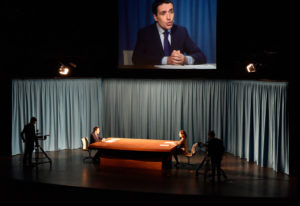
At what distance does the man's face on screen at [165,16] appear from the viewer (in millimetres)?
11843

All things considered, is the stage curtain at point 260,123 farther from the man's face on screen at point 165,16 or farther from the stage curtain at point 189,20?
the man's face on screen at point 165,16

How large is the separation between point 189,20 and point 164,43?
1.06m

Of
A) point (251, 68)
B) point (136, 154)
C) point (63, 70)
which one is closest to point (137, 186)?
point (136, 154)

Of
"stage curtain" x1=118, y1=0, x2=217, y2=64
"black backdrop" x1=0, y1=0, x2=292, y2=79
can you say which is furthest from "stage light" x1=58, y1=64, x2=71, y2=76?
"stage curtain" x1=118, y1=0, x2=217, y2=64

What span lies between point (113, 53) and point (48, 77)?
2.26 m

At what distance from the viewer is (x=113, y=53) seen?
12.4m

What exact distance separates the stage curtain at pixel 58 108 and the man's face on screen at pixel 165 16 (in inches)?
124

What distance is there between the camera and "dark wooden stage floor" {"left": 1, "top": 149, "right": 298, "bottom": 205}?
25.8ft

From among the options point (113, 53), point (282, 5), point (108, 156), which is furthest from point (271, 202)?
point (113, 53)

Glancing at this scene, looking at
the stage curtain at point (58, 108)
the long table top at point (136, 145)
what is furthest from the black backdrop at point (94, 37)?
the long table top at point (136, 145)

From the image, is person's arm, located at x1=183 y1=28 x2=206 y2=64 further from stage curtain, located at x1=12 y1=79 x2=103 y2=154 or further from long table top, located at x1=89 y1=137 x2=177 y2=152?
stage curtain, located at x1=12 y1=79 x2=103 y2=154

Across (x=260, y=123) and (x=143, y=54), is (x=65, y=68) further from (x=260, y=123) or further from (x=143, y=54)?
(x=260, y=123)

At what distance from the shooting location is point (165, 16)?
11.9 m

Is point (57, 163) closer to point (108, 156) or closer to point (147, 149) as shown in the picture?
point (108, 156)
